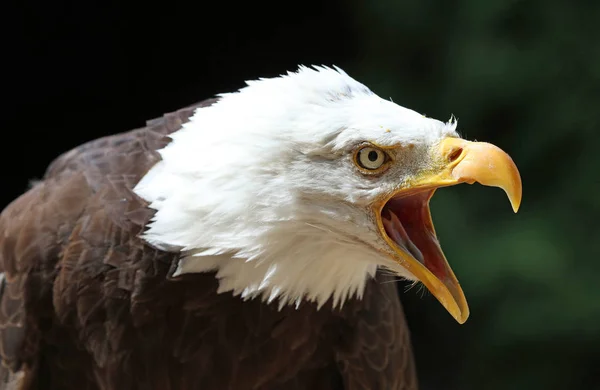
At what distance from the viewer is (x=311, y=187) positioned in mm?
1667

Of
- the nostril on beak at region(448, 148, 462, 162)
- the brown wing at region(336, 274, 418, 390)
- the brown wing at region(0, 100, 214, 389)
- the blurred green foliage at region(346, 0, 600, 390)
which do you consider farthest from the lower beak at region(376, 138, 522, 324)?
the blurred green foliage at region(346, 0, 600, 390)

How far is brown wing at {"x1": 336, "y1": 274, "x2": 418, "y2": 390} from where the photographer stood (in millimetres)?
2186

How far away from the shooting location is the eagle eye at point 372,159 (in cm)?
165

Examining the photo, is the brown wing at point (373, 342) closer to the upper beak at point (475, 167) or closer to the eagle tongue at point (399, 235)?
the eagle tongue at point (399, 235)

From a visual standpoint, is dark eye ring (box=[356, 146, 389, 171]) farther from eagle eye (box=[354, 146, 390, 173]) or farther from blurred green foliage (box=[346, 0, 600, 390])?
blurred green foliage (box=[346, 0, 600, 390])

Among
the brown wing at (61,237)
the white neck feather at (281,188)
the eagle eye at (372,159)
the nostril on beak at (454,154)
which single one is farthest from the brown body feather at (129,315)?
the nostril on beak at (454,154)

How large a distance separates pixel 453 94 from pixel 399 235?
6.92ft

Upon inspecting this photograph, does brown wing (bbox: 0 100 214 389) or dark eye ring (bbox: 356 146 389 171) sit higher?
dark eye ring (bbox: 356 146 389 171)

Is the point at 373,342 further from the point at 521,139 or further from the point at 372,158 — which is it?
the point at 521,139

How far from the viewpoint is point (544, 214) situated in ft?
12.2

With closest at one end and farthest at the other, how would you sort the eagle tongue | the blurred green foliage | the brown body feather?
the eagle tongue
the brown body feather
the blurred green foliage

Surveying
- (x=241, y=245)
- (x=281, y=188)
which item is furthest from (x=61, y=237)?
(x=281, y=188)

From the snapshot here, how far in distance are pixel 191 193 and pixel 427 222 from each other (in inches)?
21.0

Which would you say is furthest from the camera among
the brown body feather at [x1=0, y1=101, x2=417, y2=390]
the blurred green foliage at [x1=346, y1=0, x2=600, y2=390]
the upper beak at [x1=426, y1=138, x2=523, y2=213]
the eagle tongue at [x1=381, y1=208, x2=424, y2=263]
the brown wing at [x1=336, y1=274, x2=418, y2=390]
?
the blurred green foliage at [x1=346, y1=0, x2=600, y2=390]
